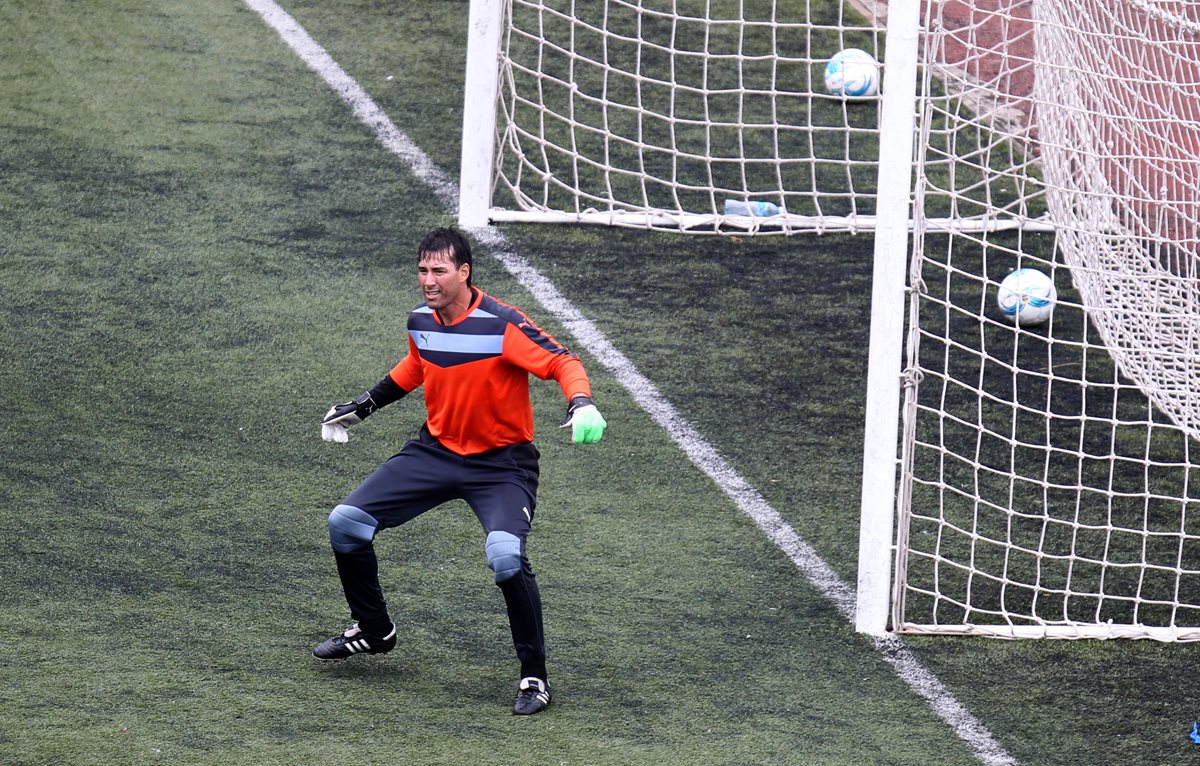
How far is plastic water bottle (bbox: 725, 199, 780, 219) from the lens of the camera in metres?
9.06

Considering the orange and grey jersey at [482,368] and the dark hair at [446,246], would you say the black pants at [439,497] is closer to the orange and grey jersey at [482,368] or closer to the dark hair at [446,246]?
the orange and grey jersey at [482,368]

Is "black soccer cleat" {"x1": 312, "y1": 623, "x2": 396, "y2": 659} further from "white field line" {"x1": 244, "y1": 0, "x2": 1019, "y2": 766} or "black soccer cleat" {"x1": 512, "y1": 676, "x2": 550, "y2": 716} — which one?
"white field line" {"x1": 244, "y1": 0, "x2": 1019, "y2": 766}

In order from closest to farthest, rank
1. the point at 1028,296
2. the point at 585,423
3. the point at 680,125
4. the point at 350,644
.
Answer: the point at 585,423, the point at 350,644, the point at 1028,296, the point at 680,125

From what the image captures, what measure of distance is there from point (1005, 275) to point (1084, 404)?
2.01m

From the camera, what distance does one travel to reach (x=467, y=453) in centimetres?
526

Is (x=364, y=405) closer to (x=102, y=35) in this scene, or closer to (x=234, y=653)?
(x=234, y=653)

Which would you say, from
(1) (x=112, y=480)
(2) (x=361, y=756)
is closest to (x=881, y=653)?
(2) (x=361, y=756)

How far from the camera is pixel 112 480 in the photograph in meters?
6.60

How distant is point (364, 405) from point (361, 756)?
1117 mm

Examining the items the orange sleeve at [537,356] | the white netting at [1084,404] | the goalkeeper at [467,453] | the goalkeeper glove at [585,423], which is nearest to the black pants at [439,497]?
the goalkeeper at [467,453]

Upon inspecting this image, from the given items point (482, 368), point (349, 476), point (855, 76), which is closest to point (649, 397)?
point (349, 476)

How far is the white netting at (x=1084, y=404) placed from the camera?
5.86m

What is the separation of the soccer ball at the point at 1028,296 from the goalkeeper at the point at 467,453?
127 inches

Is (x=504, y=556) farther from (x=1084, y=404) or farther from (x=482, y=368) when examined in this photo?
(x=1084, y=404)
